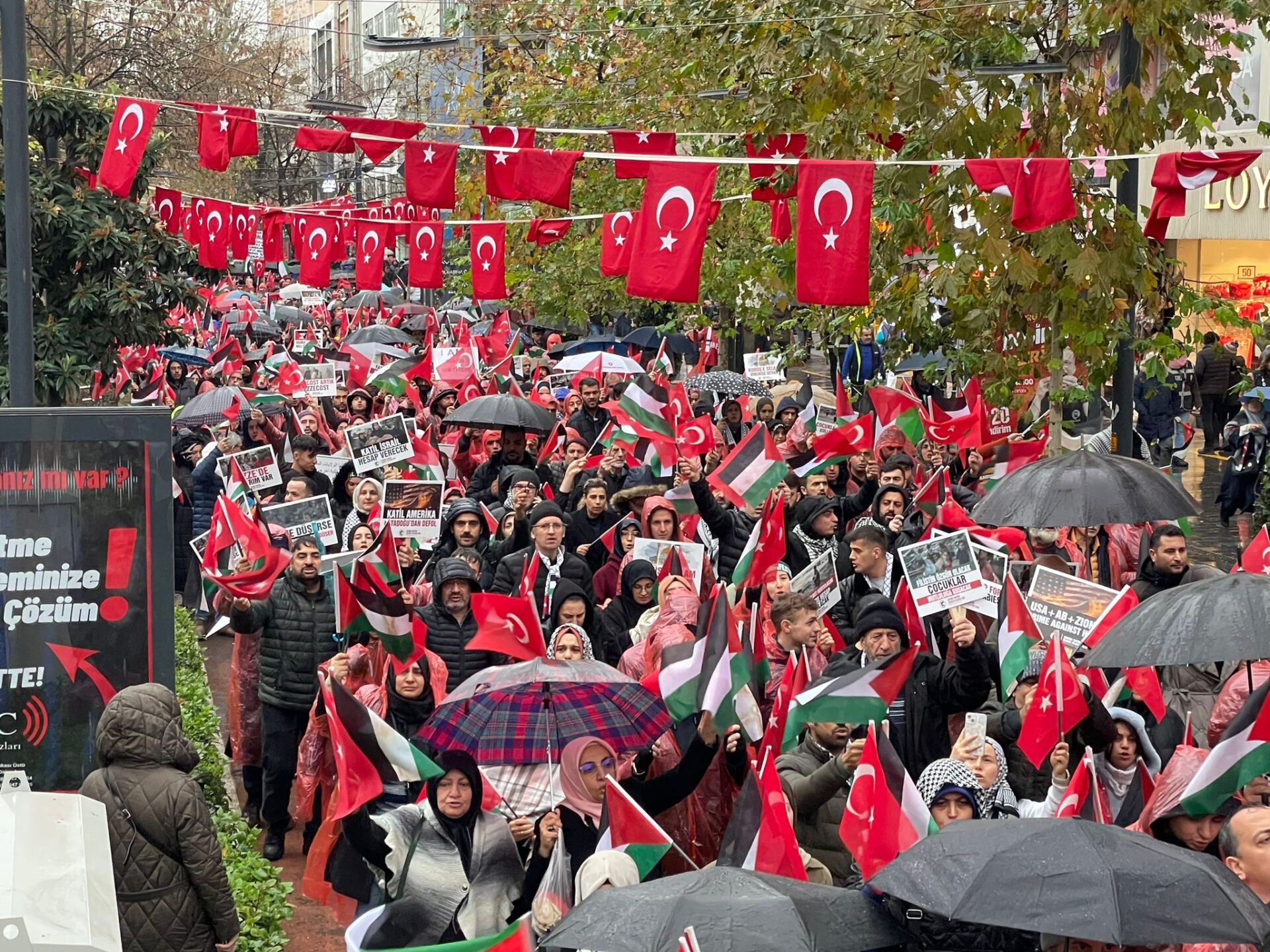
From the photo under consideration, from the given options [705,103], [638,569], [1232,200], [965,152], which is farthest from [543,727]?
[1232,200]

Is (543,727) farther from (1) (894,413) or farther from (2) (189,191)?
(2) (189,191)

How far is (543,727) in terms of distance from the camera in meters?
6.57

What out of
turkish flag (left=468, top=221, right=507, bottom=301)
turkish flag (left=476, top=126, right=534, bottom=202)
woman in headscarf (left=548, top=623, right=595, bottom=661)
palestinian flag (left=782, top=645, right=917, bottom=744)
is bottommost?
woman in headscarf (left=548, top=623, right=595, bottom=661)

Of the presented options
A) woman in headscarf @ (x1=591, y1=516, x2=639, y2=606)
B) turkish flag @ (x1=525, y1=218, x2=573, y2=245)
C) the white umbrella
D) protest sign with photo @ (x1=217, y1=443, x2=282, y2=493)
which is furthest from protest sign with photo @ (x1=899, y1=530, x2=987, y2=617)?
turkish flag @ (x1=525, y1=218, x2=573, y2=245)

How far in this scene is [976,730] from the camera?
671 centimetres

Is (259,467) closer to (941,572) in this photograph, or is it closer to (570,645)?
(570,645)

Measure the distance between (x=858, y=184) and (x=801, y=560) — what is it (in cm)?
232

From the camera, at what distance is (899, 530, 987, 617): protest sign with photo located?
27.8 ft

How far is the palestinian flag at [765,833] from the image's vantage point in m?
5.76

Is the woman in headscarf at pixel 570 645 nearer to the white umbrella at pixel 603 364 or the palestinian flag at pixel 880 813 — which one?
the palestinian flag at pixel 880 813

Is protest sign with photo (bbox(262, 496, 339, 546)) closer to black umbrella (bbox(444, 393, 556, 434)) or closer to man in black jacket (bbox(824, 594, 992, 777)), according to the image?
black umbrella (bbox(444, 393, 556, 434))

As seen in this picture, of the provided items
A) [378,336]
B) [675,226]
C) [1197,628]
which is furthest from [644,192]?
[378,336]

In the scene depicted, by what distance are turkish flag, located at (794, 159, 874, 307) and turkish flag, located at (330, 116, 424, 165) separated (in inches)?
127

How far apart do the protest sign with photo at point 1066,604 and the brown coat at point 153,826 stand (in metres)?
3.75
